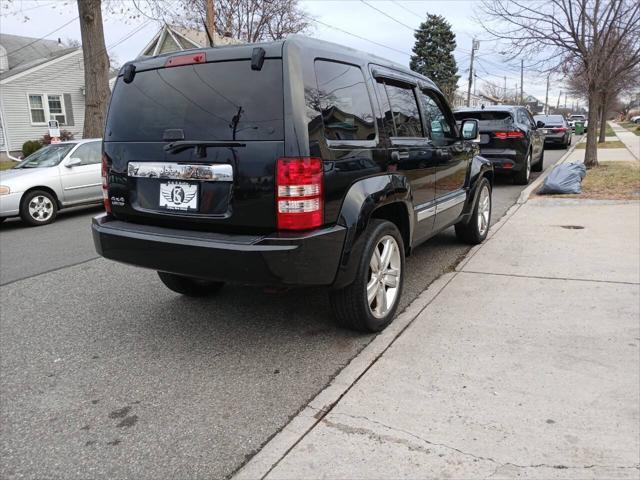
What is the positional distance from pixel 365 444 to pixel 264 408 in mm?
645

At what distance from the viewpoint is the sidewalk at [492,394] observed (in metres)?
2.34

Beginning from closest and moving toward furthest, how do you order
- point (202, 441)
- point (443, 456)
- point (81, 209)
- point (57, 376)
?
point (443, 456), point (202, 441), point (57, 376), point (81, 209)

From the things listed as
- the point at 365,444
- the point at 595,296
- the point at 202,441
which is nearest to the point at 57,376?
the point at 202,441

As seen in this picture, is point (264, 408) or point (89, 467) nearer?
point (89, 467)

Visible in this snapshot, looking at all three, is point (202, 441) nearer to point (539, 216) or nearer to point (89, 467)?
point (89, 467)

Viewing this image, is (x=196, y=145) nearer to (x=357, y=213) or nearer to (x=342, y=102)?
(x=342, y=102)

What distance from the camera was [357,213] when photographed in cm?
334

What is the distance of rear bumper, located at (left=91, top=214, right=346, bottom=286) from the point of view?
297 cm

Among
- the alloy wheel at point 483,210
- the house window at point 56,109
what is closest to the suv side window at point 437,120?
the alloy wheel at point 483,210

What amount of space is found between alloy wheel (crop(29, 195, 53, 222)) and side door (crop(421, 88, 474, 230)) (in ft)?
23.6

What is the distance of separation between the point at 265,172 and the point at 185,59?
1043 mm

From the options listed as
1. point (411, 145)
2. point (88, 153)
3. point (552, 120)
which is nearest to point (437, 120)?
point (411, 145)

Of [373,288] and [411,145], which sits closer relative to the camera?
[373,288]

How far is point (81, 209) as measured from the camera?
35.3 ft
